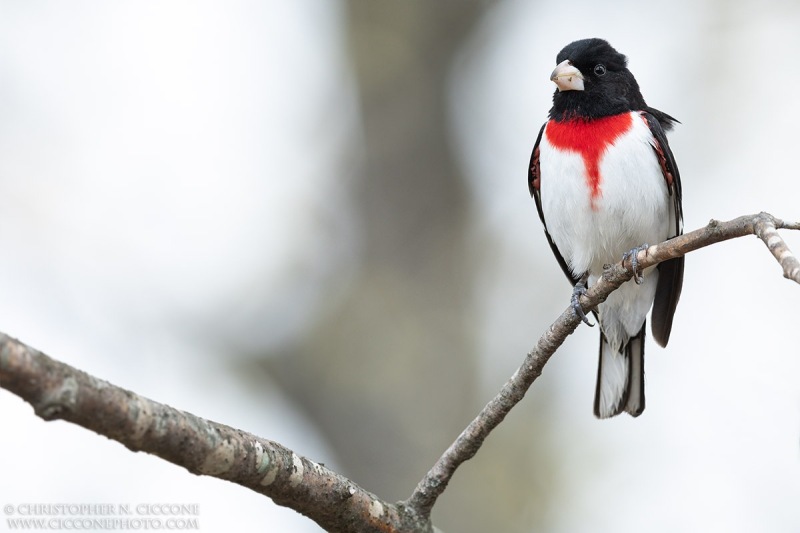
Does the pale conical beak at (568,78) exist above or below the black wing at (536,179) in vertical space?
above

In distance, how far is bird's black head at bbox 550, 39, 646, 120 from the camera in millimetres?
4965

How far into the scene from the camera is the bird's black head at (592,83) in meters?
4.96

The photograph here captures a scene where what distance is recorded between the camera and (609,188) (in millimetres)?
4711

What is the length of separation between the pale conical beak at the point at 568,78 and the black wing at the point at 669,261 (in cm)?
40

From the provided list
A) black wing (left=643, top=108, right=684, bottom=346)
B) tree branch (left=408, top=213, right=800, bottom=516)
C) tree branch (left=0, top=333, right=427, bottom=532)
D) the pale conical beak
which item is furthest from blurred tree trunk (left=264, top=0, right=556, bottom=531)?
tree branch (left=0, top=333, right=427, bottom=532)

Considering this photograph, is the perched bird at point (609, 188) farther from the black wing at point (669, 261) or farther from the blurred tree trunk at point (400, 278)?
the blurred tree trunk at point (400, 278)

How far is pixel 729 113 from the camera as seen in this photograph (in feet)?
30.3

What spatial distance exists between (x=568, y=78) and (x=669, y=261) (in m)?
1.19

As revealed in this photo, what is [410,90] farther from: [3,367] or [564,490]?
[3,367]

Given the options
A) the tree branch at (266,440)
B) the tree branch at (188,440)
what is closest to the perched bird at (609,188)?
the tree branch at (266,440)

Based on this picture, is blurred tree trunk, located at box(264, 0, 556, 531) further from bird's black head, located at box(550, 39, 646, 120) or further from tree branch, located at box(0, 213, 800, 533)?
tree branch, located at box(0, 213, 800, 533)

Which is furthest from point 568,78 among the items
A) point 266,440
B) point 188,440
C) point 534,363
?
point 188,440

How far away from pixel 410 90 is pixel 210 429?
5.12m

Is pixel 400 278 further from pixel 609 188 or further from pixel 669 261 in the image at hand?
pixel 609 188
